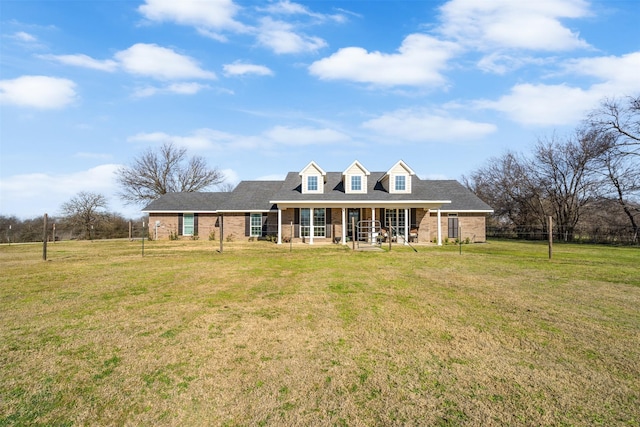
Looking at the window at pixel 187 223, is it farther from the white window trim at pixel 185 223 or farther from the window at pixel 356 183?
the window at pixel 356 183

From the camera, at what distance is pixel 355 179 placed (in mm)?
22516

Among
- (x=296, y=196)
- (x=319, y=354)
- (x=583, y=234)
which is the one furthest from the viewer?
(x=583, y=234)

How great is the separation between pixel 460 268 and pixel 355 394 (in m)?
9.08

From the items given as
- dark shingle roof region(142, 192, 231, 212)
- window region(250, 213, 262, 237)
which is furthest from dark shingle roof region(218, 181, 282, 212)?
dark shingle roof region(142, 192, 231, 212)

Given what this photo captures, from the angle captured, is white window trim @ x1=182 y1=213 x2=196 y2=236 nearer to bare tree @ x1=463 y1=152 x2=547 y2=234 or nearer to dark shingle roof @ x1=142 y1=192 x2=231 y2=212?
dark shingle roof @ x1=142 y1=192 x2=231 y2=212

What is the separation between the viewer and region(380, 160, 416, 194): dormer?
874 inches

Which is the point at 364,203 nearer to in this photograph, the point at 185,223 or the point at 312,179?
the point at 312,179

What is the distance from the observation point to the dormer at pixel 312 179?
2234 cm

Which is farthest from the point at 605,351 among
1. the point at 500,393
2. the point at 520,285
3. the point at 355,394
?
the point at 520,285

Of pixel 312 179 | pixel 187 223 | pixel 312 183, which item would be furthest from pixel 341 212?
pixel 187 223

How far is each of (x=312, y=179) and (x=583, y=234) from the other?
22673 mm

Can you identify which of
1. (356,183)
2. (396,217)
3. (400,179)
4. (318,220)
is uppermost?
(400,179)

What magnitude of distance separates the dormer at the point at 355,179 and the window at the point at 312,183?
6.66 ft

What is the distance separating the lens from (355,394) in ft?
10.5
